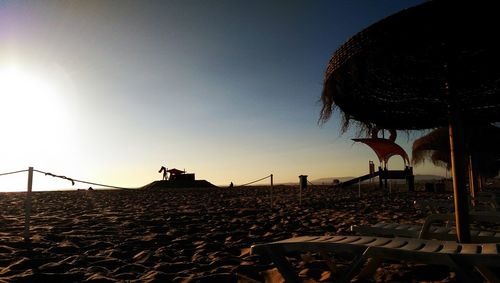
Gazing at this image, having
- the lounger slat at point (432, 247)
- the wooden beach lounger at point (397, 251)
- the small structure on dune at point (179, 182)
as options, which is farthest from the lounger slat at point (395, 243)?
the small structure on dune at point (179, 182)

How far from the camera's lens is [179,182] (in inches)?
1188

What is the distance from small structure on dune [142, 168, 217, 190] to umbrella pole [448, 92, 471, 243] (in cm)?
2556

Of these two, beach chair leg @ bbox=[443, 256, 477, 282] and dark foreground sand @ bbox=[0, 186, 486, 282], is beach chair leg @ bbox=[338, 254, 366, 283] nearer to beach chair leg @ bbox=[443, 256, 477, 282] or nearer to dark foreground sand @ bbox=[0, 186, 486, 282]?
beach chair leg @ bbox=[443, 256, 477, 282]

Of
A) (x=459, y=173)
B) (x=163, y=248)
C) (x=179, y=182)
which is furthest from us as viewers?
(x=179, y=182)

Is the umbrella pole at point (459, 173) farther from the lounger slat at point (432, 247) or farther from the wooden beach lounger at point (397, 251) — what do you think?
the lounger slat at point (432, 247)

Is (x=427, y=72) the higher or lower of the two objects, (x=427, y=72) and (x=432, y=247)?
the higher

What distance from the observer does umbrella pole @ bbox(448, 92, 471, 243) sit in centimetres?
286

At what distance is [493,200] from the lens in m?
6.70

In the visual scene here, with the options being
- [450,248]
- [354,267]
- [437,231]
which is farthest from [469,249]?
[437,231]

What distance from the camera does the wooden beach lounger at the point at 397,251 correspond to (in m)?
2.00

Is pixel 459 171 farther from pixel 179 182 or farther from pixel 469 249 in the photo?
pixel 179 182

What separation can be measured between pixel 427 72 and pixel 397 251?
67.5 inches

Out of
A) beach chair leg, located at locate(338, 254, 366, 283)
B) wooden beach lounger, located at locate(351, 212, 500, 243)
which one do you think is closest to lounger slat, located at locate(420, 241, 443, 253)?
beach chair leg, located at locate(338, 254, 366, 283)

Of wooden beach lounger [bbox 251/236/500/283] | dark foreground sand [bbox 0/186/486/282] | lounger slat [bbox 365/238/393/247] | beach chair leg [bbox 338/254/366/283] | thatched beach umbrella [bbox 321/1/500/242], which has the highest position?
thatched beach umbrella [bbox 321/1/500/242]
